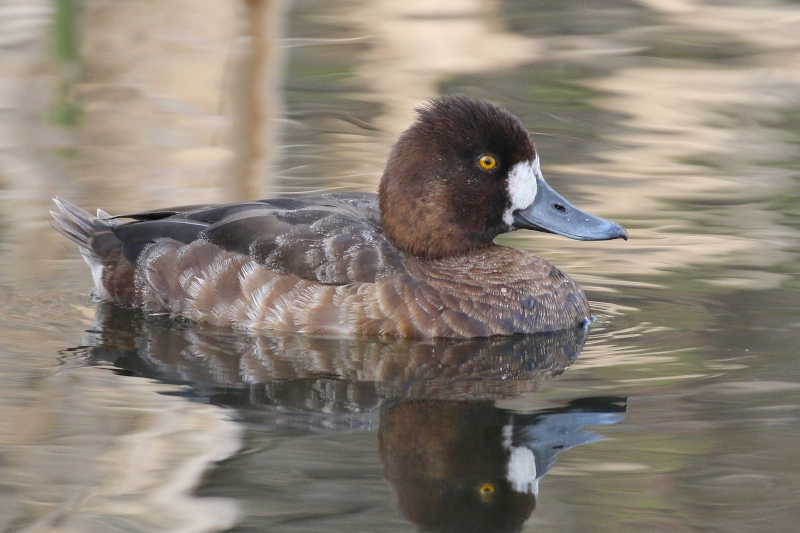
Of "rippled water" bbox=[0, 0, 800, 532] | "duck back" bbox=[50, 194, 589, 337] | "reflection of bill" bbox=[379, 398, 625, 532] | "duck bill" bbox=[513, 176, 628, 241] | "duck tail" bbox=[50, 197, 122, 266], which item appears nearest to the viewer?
"reflection of bill" bbox=[379, 398, 625, 532]

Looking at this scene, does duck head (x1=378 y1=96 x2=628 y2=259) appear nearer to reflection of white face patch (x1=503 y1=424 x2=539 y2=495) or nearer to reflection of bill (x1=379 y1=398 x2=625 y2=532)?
reflection of bill (x1=379 y1=398 x2=625 y2=532)

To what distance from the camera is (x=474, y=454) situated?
179 inches

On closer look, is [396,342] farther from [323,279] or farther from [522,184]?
[522,184]

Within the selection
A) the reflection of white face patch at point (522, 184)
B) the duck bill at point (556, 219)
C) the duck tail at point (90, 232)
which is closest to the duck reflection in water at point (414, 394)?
the duck tail at point (90, 232)

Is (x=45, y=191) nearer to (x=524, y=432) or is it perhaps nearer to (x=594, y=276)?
(x=594, y=276)

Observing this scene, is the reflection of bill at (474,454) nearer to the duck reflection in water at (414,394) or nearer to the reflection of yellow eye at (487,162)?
the duck reflection in water at (414,394)

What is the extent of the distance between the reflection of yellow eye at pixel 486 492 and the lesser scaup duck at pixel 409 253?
1.79m

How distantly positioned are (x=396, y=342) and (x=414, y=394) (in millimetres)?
754

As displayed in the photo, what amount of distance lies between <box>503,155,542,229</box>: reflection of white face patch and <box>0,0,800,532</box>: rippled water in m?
0.69

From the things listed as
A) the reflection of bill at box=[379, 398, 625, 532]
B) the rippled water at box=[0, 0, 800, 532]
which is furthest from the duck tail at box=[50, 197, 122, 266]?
the reflection of bill at box=[379, 398, 625, 532]

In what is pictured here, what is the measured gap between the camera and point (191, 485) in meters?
4.27

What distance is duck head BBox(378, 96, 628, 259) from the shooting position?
6121 mm

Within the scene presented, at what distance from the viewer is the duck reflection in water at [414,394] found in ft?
13.9

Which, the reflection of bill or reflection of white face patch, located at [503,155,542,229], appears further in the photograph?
reflection of white face patch, located at [503,155,542,229]
